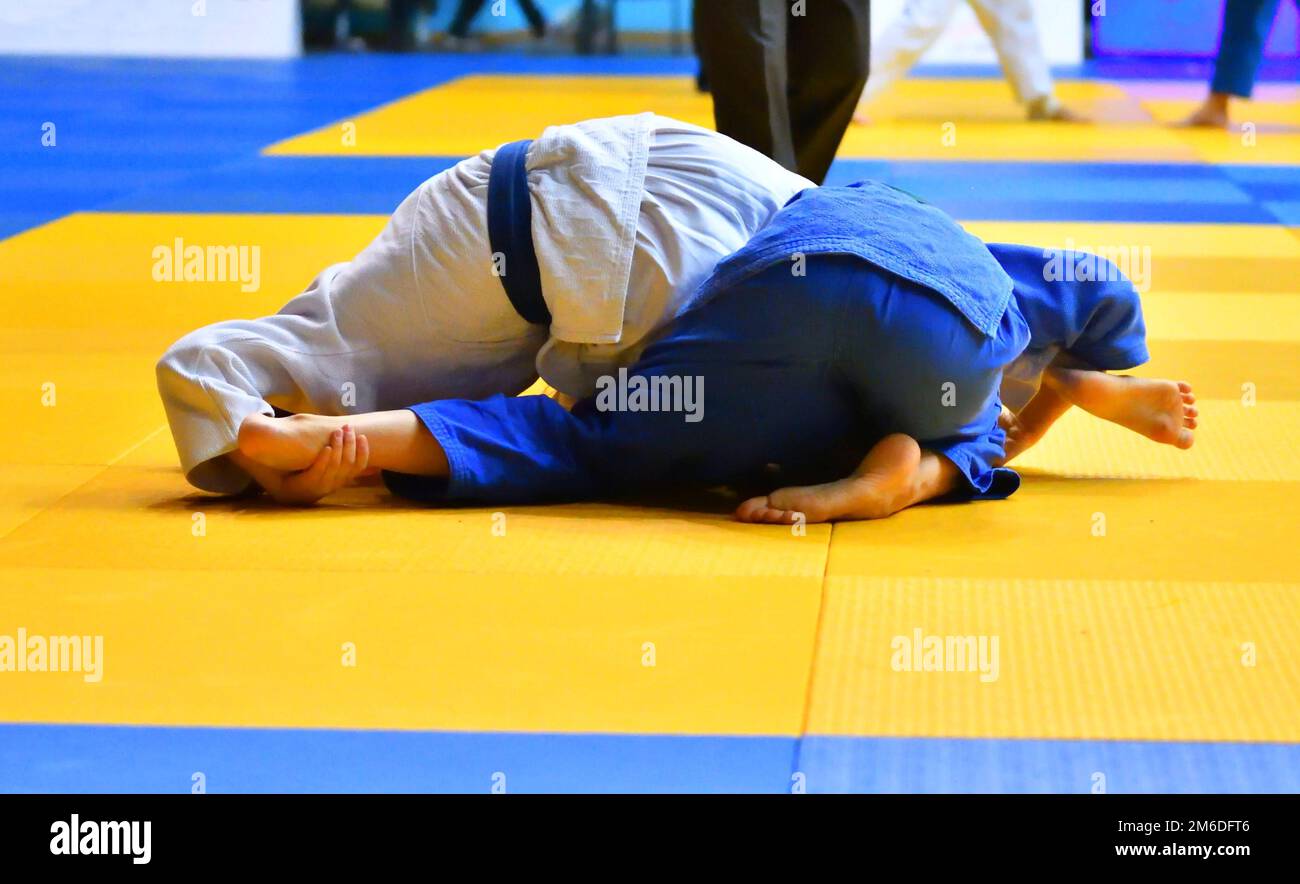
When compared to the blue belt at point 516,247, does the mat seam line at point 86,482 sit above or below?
below

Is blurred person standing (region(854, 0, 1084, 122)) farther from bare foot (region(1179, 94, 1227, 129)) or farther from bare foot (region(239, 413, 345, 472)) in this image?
bare foot (region(239, 413, 345, 472))

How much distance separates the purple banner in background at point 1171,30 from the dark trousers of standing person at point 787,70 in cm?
1056

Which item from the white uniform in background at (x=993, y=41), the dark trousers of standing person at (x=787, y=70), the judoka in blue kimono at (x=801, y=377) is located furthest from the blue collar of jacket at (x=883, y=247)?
the white uniform in background at (x=993, y=41)

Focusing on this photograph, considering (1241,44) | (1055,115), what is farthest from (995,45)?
(1241,44)

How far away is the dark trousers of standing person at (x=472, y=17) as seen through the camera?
15.9 metres

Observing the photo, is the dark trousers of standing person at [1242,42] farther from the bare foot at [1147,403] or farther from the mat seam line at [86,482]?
the mat seam line at [86,482]

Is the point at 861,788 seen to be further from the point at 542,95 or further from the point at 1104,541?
the point at 542,95

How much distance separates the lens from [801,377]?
286 cm

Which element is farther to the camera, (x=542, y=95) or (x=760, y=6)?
(x=542, y=95)

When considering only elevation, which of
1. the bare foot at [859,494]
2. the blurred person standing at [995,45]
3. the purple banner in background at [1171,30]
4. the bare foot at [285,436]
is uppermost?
the bare foot at [285,436]

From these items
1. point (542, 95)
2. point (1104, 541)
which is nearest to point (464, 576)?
point (1104, 541)

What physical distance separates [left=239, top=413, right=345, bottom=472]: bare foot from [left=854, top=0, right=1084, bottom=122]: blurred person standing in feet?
24.4

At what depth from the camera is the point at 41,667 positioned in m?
2.27
